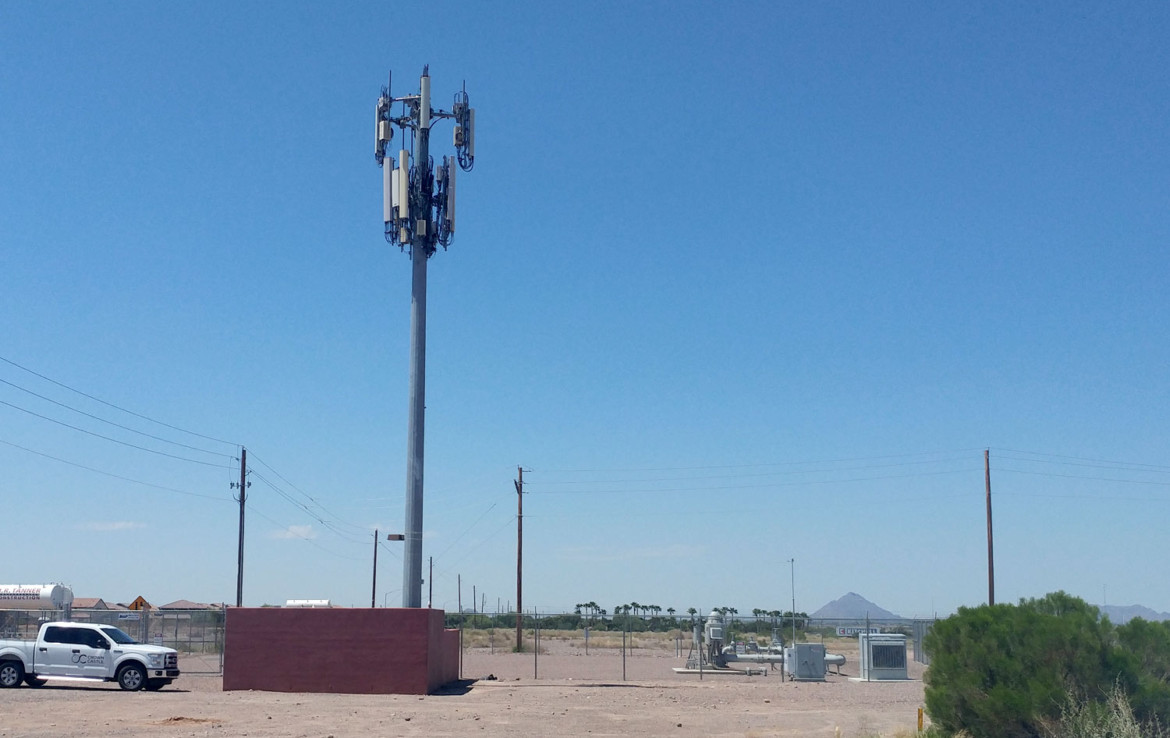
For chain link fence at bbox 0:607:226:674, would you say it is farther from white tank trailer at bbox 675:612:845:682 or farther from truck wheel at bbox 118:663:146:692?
white tank trailer at bbox 675:612:845:682

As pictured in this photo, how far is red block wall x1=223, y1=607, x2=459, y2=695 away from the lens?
31344 millimetres

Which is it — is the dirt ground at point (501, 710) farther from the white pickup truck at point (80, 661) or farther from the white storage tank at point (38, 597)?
the white storage tank at point (38, 597)

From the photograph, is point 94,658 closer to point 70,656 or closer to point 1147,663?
point 70,656

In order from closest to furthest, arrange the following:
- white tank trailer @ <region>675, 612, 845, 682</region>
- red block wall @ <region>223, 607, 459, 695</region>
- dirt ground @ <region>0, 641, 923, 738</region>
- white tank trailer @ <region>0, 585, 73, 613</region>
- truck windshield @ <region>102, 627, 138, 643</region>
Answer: dirt ground @ <region>0, 641, 923, 738</region> < red block wall @ <region>223, 607, 459, 695</region> < truck windshield @ <region>102, 627, 138, 643</region> < white tank trailer @ <region>675, 612, 845, 682</region> < white tank trailer @ <region>0, 585, 73, 613</region>

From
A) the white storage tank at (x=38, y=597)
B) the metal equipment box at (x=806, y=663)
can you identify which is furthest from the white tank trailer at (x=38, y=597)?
the metal equipment box at (x=806, y=663)

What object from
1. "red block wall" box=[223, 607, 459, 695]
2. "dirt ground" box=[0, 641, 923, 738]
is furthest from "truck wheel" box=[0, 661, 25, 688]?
"red block wall" box=[223, 607, 459, 695]

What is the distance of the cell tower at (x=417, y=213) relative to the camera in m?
35.7

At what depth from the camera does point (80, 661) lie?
31906mm

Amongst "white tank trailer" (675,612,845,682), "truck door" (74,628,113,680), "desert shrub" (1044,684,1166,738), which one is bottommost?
"white tank trailer" (675,612,845,682)

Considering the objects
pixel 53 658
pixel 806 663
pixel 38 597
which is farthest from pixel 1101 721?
pixel 38 597

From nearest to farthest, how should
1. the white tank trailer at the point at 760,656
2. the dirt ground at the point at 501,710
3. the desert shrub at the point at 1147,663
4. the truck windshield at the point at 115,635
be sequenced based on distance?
the desert shrub at the point at 1147,663
the dirt ground at the point at 501,710
the truck windshield at the point at 115,635
the white tank trailer at the point at 760,656

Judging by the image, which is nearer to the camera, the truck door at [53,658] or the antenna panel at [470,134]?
the truck door at [53,658]

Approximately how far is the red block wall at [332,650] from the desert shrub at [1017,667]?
54.8 feet

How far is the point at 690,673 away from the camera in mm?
41312
